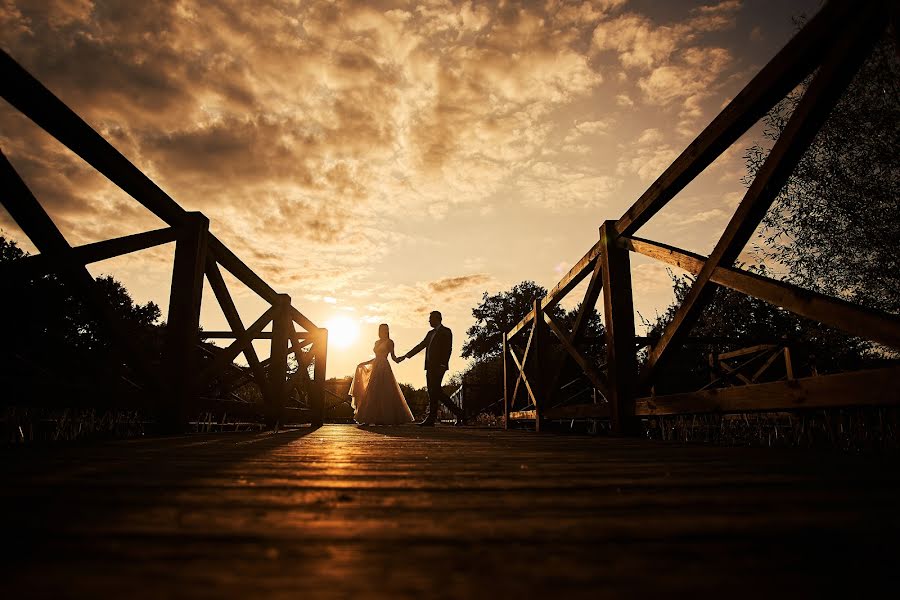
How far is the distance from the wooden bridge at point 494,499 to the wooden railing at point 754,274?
1 centimetres

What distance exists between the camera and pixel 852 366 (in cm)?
975

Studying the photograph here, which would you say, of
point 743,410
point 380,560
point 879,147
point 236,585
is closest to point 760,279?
point 743,410

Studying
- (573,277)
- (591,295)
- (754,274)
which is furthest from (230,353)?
(754,274)

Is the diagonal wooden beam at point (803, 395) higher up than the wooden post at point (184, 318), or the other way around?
the wooden post at point (184, 318)

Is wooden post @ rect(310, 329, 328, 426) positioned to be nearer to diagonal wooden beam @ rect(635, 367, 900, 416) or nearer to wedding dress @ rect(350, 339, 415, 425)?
wedding dress @ rect(350, 339, 415, 425)

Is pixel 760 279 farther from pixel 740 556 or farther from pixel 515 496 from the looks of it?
pixel 740 556

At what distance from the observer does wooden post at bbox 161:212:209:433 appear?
13.0 feet

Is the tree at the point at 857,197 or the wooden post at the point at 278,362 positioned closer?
the wooden post at the point at 278,362

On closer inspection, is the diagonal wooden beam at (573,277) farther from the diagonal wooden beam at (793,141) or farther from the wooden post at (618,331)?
the diagonal wooden beam at (793,141)

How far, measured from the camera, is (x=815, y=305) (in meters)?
2.19

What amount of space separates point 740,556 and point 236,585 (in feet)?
2.36

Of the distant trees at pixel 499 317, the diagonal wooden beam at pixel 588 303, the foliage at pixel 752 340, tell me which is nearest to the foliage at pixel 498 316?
the distant trees at pixel 499 317

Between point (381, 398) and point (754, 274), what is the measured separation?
860cm

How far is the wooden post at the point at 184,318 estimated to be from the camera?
3.96 meters
